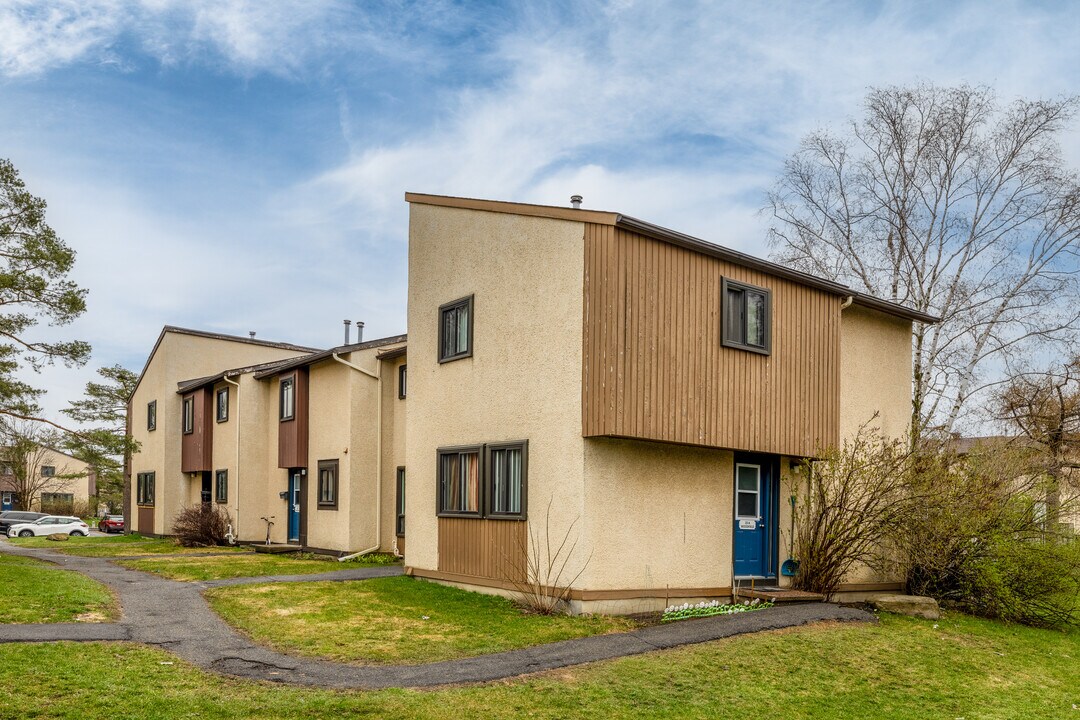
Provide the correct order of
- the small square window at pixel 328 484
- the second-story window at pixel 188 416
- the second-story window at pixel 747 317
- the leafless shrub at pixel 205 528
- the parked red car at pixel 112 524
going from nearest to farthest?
the second-story window at pixel 747 317 < the small square window at pixel 328 484 < the leafless shrub at pixel 205 528 < the second-story window at pixel 188 416 < the parked red car at pixel 112 524

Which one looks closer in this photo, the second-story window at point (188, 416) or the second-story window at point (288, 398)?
the second-story window at point (288, 398)

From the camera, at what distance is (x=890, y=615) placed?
15.6 metres

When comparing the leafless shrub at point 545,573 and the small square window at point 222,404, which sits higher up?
the small square window at point 222,404

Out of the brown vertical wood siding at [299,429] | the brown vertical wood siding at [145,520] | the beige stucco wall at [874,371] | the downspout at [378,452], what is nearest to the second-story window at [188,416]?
the brown vertical wood siding at [145,520]

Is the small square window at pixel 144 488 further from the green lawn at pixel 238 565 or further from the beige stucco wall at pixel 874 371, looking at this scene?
the beige stucco wall at pixel 874 371

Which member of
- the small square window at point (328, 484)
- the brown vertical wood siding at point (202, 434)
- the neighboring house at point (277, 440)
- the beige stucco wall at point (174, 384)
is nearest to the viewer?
the neighboring house at point (277, 440)

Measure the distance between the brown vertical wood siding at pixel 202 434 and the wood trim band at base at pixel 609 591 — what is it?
17172mm

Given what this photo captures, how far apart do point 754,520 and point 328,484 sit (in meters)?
12.4

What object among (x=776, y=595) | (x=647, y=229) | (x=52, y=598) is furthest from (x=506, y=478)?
(x=52, y=598)

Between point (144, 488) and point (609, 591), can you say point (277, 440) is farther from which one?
point (609, 591)

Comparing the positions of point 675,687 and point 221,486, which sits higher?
point 221,486

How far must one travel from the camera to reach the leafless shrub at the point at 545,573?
14039 mm

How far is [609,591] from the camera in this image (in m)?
14.0

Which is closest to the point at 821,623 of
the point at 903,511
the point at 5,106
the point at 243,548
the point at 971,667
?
the point at 971,667
